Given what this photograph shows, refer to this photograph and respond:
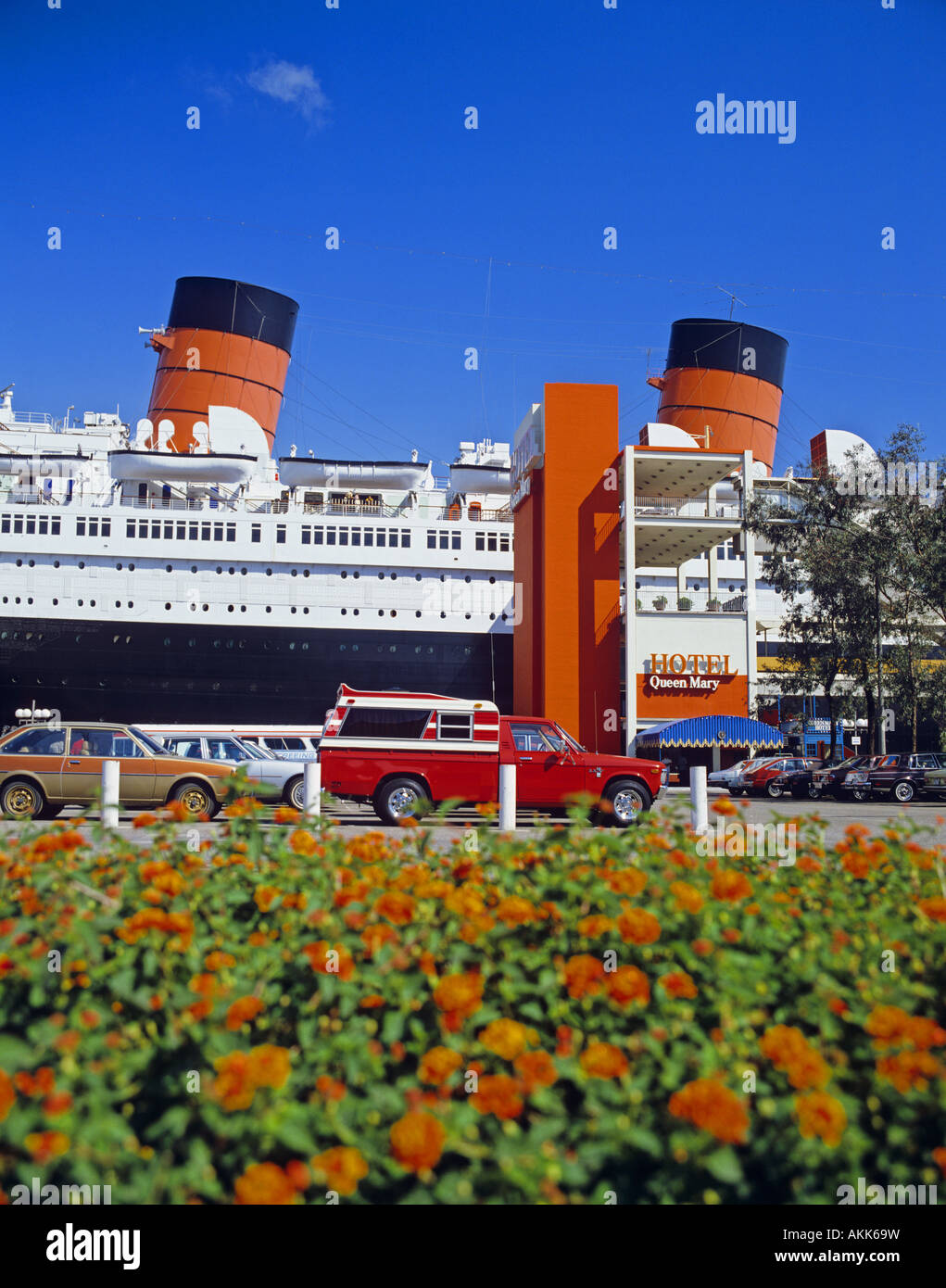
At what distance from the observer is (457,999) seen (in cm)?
221

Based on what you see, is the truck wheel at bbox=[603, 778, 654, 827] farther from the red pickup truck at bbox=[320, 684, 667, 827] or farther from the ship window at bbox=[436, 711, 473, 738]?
the ship window at bbox=[436, 711, 473, 738]

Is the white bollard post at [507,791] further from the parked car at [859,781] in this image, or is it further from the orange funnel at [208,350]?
the orange funnel at [208,350]

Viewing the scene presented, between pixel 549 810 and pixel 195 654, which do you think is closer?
pixel 549 810

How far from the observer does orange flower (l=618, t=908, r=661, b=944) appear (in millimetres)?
2508

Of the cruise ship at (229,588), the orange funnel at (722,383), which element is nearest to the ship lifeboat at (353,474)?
the cruise ship at (229,588)

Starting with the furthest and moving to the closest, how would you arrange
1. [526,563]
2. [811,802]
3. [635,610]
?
[526,563]
[635,610]
[811,802]

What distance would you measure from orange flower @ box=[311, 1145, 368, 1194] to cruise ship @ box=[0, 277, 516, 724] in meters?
33.5

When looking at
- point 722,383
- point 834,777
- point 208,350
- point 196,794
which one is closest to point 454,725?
point 196,794

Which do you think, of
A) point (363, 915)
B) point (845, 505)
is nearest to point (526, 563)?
point (845, 505)

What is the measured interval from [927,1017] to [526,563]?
94.2 feet

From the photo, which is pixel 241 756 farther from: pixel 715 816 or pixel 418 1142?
pixel 418 1142

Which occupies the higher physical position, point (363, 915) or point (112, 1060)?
point (363, 915)
